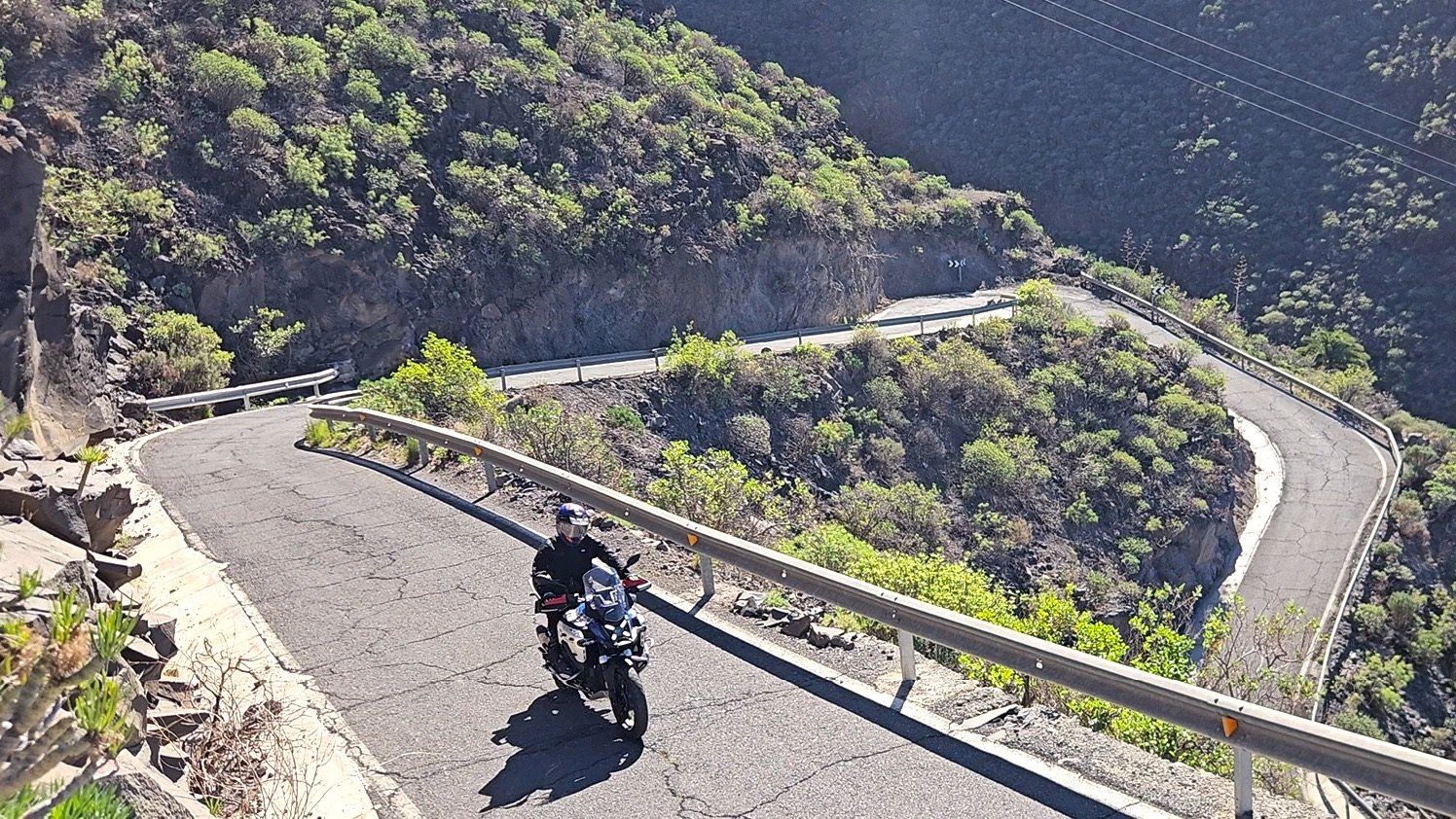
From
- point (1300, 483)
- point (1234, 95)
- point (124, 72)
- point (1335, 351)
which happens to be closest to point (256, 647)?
point (124, 72)

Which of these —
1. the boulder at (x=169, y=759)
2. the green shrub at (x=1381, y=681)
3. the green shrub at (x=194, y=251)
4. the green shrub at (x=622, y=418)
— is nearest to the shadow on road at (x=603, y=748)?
the boulder at (x=169, y=759)

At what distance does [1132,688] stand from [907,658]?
1.84 metres

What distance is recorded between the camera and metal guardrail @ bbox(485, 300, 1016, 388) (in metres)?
28.6

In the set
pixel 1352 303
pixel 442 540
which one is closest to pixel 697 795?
pixel 442 540

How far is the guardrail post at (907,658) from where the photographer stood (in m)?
6.88

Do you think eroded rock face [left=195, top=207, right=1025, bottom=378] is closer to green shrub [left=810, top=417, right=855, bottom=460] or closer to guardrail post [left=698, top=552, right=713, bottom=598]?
green shrub [left=810, top=417, right=855, bottom=460]

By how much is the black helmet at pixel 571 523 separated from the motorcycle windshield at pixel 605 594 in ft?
1.04

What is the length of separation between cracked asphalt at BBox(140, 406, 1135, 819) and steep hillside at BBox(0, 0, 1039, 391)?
17.4 metres

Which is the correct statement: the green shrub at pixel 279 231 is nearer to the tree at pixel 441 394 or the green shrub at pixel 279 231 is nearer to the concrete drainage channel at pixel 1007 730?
the tree at pixel 441 394

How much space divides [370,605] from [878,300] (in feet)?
120

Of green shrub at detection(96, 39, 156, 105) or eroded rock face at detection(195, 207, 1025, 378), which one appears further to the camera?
green shrub at detection(96, 39, 156, 105)

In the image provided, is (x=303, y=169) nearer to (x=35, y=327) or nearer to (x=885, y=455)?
(x=35, y=327)

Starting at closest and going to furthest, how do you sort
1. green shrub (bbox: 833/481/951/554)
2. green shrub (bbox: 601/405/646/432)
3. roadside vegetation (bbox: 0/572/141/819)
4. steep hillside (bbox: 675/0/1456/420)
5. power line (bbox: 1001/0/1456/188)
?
roadside vegetation (bbox: 0/572/141/819), green shrub (bbox: 833/481/951/554), green shrub (bbox: 601/405/646/432), steep hillside (bbox: 675/0/1456/420), power line (bbox: 1001/0/1456/188)

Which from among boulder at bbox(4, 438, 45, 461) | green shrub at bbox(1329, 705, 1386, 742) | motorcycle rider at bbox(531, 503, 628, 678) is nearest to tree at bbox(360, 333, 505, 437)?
boulder at bbox(4, 438, 45, 461)
